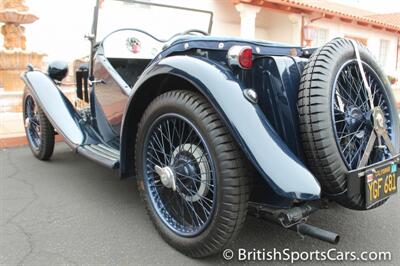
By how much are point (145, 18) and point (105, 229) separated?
2306mm

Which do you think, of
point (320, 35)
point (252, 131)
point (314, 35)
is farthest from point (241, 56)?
point (320, 35)

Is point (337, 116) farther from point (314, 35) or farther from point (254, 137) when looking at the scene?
point (314, 35)

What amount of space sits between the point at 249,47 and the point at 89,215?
68.8 inches

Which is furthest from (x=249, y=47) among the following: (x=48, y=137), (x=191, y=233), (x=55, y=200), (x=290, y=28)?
(x=290, y=28)

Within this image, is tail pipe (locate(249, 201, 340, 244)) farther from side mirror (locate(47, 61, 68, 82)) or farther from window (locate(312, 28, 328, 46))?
window (locate(312, 28, 328, 46))

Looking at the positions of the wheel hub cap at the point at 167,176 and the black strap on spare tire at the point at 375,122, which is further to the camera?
the wheel hub cap at the point at 167,176

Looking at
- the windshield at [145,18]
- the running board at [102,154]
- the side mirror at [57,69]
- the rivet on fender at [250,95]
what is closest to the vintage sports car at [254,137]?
the rivet on fender at [250,95]

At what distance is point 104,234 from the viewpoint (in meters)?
2.46

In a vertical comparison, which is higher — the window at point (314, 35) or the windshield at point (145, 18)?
the window at point (314, 35)

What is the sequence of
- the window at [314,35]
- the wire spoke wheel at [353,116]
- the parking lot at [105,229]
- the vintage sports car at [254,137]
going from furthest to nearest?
the window at [314,35] → the parking lot at [105,229] → the wire spoke wheel at [353,116] → the vintage sports car at [254,137]

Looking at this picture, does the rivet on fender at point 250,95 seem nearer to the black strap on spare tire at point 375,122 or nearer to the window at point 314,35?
the black strap on spare tire at point 375,122

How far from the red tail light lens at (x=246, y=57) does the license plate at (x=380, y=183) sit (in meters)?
0.86

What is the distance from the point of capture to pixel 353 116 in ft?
6.98

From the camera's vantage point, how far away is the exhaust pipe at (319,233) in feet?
5.91
